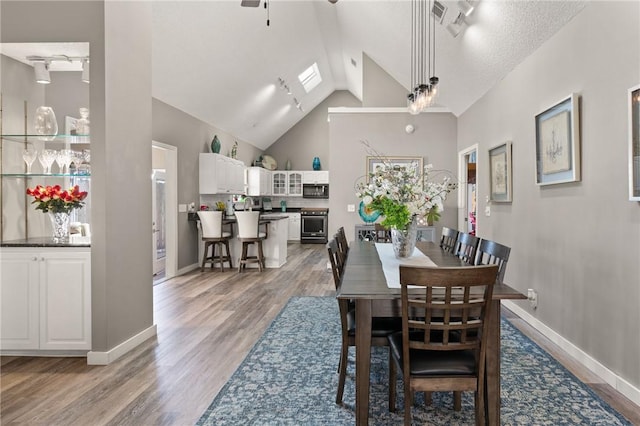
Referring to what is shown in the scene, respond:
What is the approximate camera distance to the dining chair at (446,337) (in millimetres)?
1625

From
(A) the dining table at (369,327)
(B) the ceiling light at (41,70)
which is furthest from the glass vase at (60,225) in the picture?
(A) the dining table at (369,327)

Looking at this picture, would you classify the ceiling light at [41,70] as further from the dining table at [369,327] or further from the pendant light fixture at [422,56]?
the pendant light fixture at [422,56]

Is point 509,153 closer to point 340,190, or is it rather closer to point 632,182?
point 632,182

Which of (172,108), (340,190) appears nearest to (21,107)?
(172,108)

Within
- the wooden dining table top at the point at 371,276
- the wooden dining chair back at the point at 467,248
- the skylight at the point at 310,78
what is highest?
the skylight at the point at 310,78

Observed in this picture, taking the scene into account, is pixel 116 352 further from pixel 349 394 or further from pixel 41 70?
pixel 41 70

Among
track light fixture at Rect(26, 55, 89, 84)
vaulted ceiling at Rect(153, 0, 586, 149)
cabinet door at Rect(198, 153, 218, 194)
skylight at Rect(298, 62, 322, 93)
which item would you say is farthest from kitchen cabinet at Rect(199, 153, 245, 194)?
track light fixture at Rect(26, 55, 89, 84)

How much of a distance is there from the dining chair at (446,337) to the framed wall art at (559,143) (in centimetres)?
173

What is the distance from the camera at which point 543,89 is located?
3.49 metres

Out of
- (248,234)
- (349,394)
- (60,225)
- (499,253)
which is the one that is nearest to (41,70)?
(60,225)

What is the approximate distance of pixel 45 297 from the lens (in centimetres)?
295

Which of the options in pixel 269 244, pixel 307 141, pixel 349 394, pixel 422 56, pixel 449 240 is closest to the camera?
pixel 349 394

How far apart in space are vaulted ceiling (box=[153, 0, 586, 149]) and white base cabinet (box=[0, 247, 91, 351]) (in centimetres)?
300

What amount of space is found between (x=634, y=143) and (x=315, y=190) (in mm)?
9434
